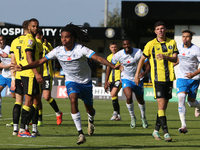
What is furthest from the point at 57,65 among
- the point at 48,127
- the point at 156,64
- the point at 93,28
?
the point at 156,64

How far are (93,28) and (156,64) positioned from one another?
2271 centimetres

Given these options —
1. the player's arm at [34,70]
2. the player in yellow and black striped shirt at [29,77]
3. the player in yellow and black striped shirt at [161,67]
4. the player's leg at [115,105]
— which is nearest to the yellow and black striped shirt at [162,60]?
the player in yellow and black striped shirt at [161,67]

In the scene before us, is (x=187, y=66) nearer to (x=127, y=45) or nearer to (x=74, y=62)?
(x=127, y=45)

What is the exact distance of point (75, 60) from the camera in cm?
736

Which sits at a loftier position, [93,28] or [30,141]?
[93,28]

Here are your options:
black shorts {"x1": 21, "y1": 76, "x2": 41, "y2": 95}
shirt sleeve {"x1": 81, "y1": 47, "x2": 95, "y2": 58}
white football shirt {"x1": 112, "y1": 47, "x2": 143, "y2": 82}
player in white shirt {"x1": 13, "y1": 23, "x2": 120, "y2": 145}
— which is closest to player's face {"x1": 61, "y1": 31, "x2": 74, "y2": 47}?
player in white shirt {"x1": 13, "y1": 23, "x2": 120, "y2": 145}

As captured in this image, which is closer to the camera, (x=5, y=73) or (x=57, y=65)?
(x=5, y=73)

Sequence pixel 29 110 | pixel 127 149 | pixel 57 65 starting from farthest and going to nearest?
pixel 57 65
pixel 29 110
pixel 127 149

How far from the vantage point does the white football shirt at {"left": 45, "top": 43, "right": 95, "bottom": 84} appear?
24.0 ft

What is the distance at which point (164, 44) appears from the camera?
7906 mm

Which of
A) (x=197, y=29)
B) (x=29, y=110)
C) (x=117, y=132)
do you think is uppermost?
(x=197, y=29)

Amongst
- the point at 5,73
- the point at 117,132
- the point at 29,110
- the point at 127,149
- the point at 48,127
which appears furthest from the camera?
the point at 5,73

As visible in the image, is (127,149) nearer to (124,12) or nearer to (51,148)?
(51,148)

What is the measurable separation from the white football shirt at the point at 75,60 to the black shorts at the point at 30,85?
0.77 m
